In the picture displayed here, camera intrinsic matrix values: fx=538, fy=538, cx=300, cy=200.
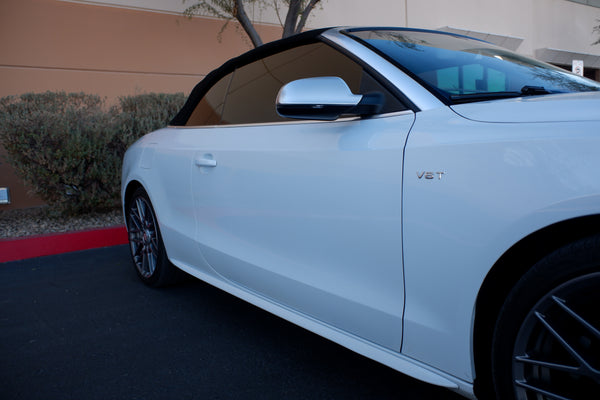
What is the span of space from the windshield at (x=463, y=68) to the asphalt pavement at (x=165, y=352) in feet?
4.24

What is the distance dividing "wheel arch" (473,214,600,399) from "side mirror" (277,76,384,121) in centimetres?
78

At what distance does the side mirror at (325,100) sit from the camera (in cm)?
201

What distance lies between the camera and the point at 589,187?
1.36 metres

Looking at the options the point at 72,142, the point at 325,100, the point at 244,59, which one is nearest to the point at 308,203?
the point at 325,100

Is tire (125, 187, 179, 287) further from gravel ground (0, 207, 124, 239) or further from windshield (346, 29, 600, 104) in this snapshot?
gravel ground (0, 207, 124, 239)

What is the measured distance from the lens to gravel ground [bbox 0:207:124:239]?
5827mm

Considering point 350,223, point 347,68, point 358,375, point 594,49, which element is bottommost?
point 358,375


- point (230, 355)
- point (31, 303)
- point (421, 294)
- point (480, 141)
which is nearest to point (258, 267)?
point (230, 355)

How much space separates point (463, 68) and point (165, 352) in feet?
6.74

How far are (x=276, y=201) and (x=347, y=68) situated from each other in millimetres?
667

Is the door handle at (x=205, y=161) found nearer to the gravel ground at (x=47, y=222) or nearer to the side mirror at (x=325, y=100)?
the side mirror at (x=325, y=100)

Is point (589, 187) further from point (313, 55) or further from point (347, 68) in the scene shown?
point (313, 55)

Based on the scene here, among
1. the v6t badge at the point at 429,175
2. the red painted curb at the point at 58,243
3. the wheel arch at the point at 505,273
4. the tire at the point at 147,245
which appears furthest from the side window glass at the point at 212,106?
the red painted curb at the point at 58,243

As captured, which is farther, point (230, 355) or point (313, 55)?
point (230, 355)
